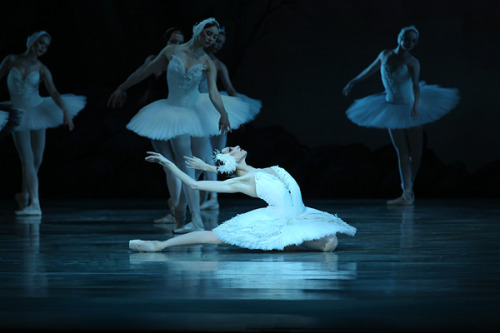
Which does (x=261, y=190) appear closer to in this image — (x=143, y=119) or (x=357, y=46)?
(x=143, y=119)

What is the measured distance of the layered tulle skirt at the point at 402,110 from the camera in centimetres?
736

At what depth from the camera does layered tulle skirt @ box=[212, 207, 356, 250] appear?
3418 mm

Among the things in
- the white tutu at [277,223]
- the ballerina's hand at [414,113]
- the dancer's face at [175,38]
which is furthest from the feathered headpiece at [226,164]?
the ballerina's hand at [414,113]

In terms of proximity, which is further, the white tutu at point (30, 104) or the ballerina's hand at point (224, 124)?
the white tutu at point (30, 104)

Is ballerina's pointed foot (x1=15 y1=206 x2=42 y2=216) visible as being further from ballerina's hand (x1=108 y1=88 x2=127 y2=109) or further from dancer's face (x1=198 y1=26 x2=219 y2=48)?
dancer's face (x1=198 y1=26 x2=219 y2=48)

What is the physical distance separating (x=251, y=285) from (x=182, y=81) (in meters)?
2.21

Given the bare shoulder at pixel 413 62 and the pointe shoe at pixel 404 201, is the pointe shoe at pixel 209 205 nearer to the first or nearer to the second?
the pointe shoe at pixel 404 201

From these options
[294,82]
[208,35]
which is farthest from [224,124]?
[294,82]

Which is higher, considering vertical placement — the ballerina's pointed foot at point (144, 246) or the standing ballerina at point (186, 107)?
the standing ballerina at point (186, 107)

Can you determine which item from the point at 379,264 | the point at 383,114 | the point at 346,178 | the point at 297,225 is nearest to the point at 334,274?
the point at 379,264

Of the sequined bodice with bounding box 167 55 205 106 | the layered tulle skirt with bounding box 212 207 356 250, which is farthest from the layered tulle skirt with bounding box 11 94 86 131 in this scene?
the layered tulle skirt with bounding box 212 207 356 250

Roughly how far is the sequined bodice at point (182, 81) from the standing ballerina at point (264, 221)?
95 centimetres

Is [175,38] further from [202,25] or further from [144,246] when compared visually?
Answer: [144,246]

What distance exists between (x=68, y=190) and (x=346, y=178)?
3.40 metres
